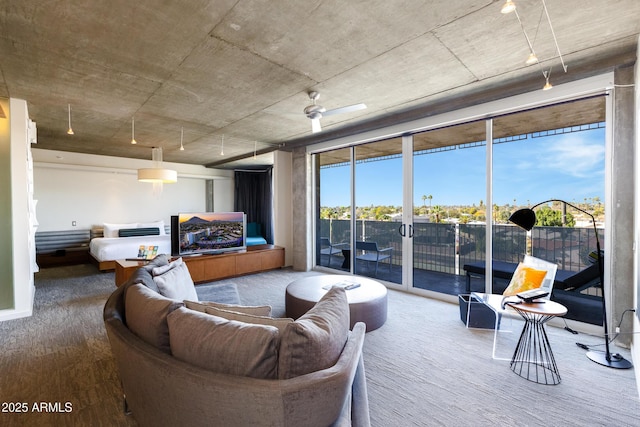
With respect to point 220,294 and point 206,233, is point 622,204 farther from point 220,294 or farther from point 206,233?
point 206,233

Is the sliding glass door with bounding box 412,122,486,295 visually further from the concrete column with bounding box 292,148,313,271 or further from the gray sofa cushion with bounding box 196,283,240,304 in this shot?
the gray sofa cushion with bounding box 196,283,240,304

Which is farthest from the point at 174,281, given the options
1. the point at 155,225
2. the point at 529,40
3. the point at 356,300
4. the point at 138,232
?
the point at 155,225

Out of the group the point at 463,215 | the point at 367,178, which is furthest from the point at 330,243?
the point at 463,215

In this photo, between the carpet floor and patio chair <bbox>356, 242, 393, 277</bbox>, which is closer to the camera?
the carpet floor

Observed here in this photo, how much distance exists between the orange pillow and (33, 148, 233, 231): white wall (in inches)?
306

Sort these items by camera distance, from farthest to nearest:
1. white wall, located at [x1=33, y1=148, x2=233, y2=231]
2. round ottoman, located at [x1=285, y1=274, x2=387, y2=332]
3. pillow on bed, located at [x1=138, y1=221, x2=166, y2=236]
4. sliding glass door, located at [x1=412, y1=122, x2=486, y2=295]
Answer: pillow on bed, located at [x1=138, y1=221, x2=166, y2=236] < white wall, located at [x1=33, y1=148, x2=233, y2=231] < sliding glass door, located at [x1=412, y1=122, x2=486, y2=295] < round ottoman, located at [x1=285, y1=274, x2=387, y2=332]

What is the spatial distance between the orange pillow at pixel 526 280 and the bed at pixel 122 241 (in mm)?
4882

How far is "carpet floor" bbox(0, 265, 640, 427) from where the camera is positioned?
178 cm

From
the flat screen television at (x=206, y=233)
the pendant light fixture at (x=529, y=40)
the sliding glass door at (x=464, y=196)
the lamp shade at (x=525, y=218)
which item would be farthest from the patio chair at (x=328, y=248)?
the pendant light fixture at (x=529, y=40)

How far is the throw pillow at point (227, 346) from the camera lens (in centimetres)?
110

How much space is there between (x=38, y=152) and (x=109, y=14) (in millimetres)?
5932

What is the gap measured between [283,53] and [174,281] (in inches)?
82.1

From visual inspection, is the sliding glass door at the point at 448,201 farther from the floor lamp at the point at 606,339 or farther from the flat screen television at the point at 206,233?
the flat screen television at the point at 206,233

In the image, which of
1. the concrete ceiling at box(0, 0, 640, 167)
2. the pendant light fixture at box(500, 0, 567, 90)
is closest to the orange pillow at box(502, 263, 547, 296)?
the pendant light fixture at box(500, 0, 567, 90)
